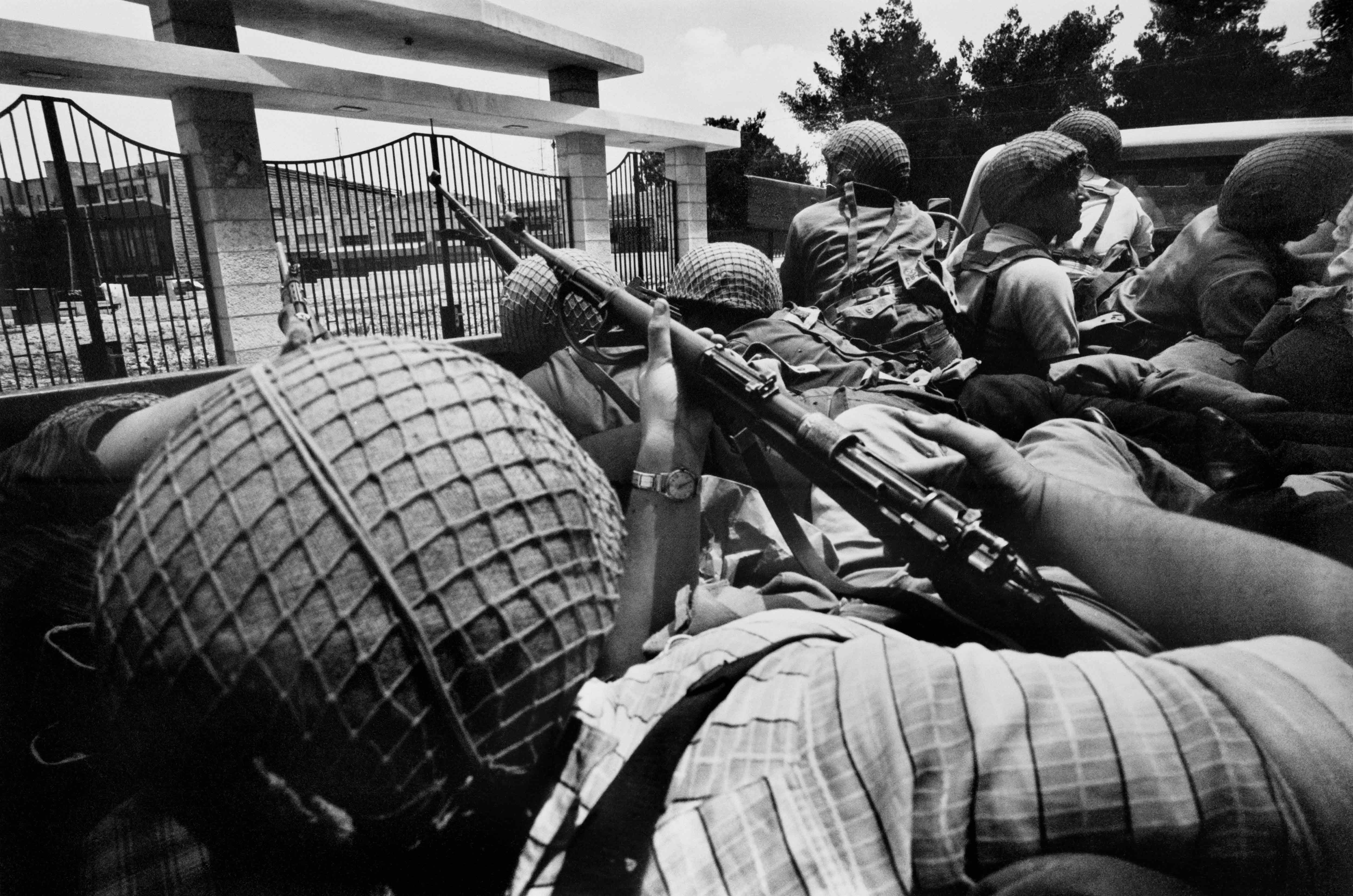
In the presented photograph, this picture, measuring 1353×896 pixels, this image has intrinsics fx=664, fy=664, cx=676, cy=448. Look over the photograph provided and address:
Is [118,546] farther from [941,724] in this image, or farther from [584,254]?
[584,254]

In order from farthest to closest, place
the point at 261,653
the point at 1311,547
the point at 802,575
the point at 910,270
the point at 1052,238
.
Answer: the point at 910,270, the point at 1052,238, the point at 802,575, the point at 1311,547, the point at 261,653

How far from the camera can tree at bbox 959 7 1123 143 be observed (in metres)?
1.03

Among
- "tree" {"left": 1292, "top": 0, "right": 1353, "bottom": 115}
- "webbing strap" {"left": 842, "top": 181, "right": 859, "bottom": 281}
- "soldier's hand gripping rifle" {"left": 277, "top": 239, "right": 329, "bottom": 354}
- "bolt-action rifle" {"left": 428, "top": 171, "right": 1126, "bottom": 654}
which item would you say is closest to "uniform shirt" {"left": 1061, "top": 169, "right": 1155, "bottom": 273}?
"webbing strap" {"left": 842, "top": 181, "right": 859, "bottom": 281}

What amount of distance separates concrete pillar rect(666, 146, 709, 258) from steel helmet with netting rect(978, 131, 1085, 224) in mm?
954

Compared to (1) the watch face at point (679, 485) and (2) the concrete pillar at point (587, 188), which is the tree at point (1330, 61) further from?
(2) the concrete pillar at point (587, 188)

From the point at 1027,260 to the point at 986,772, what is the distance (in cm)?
180

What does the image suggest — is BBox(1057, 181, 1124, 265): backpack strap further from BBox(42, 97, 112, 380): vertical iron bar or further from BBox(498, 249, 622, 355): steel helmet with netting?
BBox(42, 97, 112, 380): vertical iron bar

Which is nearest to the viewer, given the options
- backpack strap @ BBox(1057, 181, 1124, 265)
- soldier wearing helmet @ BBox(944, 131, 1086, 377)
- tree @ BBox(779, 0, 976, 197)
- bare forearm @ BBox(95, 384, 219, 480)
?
bare forearm @ BBox(95, 384, 219, 480)

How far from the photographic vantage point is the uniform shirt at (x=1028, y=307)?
1.97 m

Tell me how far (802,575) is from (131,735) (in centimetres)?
99

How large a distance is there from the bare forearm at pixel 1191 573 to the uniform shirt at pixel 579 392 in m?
0.88

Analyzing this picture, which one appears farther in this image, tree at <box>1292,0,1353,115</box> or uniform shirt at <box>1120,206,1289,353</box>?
uniform shirt at <box>1120,206,1289,353</box>

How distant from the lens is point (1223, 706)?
74cm

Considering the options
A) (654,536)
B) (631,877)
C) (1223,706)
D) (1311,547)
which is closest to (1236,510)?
(1311,547)
